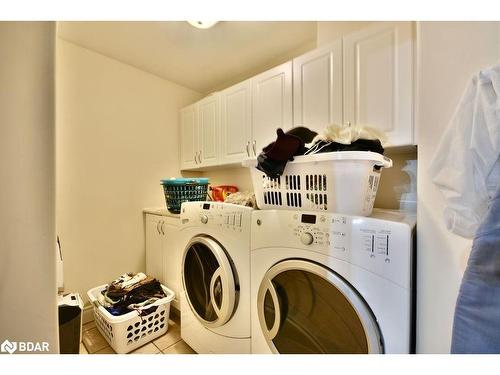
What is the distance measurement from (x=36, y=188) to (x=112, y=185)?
67.8 inches

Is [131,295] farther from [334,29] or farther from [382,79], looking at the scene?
[334,29]

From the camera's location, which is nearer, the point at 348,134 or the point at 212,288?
the point at 348,134

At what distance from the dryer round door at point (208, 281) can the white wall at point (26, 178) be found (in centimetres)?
71

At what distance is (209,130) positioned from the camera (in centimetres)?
197

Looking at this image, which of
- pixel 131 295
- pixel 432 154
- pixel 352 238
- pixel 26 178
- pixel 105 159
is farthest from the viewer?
pixel 105 159

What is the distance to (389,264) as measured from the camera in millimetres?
615

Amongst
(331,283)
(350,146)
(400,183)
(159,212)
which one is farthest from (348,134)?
(159,212)

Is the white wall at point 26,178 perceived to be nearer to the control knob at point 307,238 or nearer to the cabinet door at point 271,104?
the control knob at point 307,238

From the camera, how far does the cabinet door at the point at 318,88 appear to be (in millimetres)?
1201

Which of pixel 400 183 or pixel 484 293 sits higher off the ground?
pixel 400 183

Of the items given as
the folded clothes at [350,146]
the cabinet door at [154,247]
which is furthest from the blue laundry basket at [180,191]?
the folded clothes at [350,146]

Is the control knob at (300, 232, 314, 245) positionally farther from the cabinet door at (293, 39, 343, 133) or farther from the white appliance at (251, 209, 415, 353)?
the cabinet door at (293, 39, 343, 133)

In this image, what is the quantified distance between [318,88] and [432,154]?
89cm
